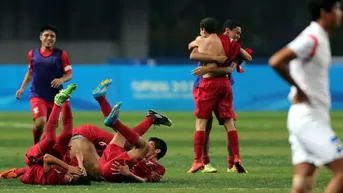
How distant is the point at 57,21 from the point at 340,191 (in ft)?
134

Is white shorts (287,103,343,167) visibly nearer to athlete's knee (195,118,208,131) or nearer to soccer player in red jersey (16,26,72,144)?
athlete's knee (195,118,208,131)

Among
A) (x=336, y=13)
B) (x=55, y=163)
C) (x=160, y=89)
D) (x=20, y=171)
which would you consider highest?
(x=336, y=13)

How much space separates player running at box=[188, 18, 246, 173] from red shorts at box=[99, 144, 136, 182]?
215 centimetres

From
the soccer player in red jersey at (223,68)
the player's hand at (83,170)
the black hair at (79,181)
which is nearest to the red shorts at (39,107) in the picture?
the soccer player in red jersey at (223,68)

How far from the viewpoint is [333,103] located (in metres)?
33.5

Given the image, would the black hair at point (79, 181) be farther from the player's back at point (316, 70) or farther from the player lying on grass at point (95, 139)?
the player's back at point (316, 70)

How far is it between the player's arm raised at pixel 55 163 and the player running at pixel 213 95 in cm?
258

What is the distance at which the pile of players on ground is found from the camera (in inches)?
511

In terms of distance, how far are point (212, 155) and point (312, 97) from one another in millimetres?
9764

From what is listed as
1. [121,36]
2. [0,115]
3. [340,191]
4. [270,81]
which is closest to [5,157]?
[340,191]

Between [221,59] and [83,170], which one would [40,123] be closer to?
[221,59]

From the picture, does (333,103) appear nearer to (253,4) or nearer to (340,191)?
(253,4)

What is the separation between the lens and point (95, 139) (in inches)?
538

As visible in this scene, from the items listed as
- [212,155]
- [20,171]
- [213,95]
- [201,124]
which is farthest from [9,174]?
[212,155]
